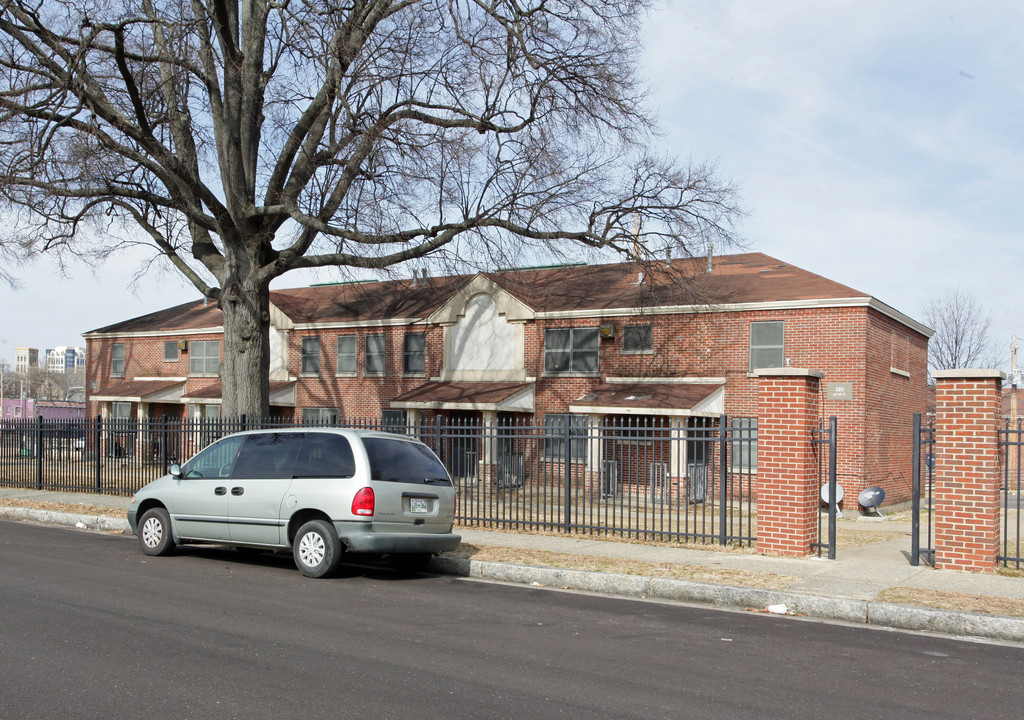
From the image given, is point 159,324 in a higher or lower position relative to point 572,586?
higher

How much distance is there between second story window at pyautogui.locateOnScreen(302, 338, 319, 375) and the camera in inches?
1214

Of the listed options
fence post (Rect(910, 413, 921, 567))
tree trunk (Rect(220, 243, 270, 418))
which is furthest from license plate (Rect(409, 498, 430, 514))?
tree trunk (Rect(220, 243, 270, 418))

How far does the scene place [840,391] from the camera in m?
20.4

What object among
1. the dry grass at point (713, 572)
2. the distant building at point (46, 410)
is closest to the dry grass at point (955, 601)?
the dry grass at point (713, 572)

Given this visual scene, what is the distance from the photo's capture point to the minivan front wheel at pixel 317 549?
9.74 metres

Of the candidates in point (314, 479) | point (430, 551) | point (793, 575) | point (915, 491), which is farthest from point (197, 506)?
point (915, 491)

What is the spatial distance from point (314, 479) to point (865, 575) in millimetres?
6353

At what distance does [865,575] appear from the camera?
388 inches

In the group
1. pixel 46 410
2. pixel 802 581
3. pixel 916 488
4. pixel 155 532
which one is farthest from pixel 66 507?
pixel 46 410

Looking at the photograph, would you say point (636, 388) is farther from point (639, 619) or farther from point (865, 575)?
point (639, 619)

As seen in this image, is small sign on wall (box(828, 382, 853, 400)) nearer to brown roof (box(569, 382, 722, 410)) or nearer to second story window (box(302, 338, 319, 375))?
brown roof (box(569, 382, 722, 410))

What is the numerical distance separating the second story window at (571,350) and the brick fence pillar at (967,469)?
1459cm

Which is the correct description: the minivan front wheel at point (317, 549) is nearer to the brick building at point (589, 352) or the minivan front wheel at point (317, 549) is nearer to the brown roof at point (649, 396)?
the brick building at point (589, 352)

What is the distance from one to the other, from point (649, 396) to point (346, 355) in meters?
12.3
